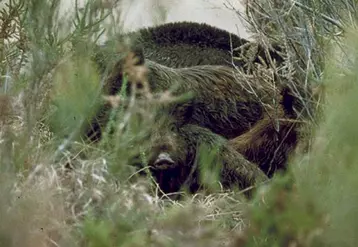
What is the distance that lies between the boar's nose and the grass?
0.59 m

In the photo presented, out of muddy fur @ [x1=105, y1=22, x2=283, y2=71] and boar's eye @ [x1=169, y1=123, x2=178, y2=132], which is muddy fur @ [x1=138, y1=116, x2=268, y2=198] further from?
muddy fur @ [x1=105, y1=22, x2=283, y2=71]

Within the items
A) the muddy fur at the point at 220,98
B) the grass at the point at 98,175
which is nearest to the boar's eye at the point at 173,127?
the muddy fur at the point at 220,98

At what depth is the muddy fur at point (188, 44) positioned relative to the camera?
301 inches

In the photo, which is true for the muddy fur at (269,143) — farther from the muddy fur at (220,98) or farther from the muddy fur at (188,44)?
the muddy fur at (188,44)

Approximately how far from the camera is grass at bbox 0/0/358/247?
3.10m

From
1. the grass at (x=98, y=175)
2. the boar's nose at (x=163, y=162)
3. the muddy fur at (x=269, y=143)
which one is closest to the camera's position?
the grass at (x=98, y=175)

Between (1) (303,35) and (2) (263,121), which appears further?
(2) (263,121)

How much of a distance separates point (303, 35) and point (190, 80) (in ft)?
3.22

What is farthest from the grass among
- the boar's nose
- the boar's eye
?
the boar's eye

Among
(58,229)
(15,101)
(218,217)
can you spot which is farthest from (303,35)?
(58,229)

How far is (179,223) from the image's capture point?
3.10m

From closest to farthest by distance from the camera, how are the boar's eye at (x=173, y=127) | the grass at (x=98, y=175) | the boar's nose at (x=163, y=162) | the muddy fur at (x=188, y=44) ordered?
the grass at (x=98, y=175), the boar's nose at (x=163, y=162), the boar's eye at (x=173, y=127), the muddy fur at (x=188, y=44)

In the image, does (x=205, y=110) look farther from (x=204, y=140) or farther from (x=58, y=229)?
(x=58, y=229)

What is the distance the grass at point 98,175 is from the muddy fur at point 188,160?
2.20 feet
